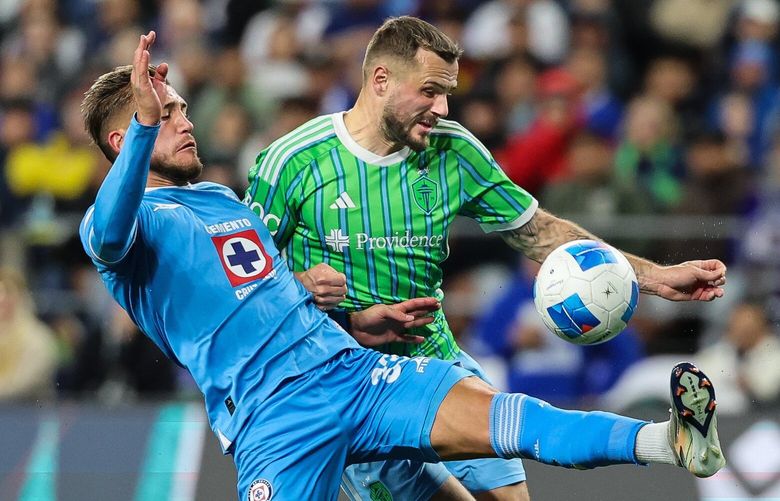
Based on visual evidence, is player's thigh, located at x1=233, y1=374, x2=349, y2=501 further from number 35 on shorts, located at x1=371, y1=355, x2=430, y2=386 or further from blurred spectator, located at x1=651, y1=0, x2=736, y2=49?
blurred spectator, located at x1=651, y1=0, x2=736, y2=49

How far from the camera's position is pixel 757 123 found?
10242mm

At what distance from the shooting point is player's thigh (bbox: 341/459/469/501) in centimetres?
541

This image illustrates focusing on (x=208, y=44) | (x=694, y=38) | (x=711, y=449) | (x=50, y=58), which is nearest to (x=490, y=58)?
(x=694, y=38)

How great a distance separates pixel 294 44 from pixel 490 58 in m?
1.80

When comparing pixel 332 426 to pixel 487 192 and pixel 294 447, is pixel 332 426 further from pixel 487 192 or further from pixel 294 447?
pixel 487 192

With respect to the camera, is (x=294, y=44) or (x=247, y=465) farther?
(x=294, y=44)

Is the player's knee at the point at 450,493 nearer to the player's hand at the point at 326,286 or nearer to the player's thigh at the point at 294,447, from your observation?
the player's thigh at the point at 294,447

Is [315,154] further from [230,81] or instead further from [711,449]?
[230,81]

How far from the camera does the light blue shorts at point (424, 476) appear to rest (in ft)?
17.8

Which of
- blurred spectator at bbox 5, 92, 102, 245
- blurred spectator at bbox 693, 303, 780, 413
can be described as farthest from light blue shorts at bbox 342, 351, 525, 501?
blurred spectator at bbox 5, 92, 102, 245

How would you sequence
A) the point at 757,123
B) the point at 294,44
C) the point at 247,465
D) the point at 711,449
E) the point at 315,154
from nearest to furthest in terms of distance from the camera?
1. the point at 711,449
2. the point at 247,465
3. the point at 315,154
4. the point at 757,123
5. the point at 294,44

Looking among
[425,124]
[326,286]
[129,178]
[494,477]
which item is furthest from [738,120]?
[129,178]

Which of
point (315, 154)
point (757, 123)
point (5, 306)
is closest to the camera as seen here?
point (315, 154)

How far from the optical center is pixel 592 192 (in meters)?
9.12
